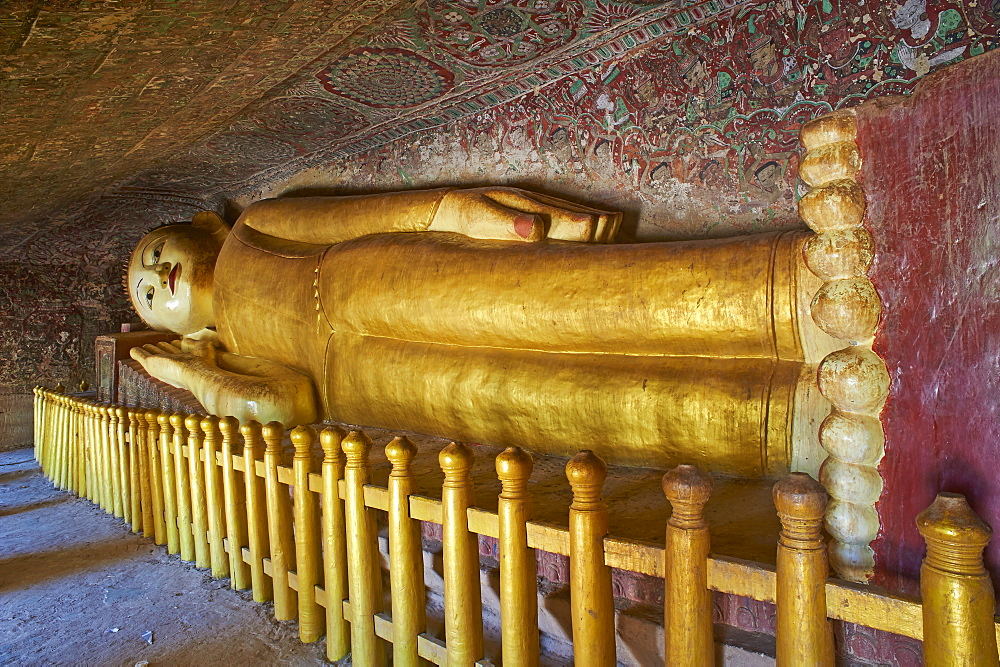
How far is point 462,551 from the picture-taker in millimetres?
1398

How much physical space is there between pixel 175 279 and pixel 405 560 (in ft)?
9.74

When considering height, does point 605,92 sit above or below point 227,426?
above

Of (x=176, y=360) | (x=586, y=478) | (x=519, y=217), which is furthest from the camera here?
(x=176, y=360)

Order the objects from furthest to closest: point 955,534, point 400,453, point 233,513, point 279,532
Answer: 1. point 233,513
2. point 279,532
3. point 400,453
4. point 955,534

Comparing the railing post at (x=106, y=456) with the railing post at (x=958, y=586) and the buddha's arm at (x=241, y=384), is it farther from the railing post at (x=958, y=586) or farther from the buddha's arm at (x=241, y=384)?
the railing post at (x=958, y=586)

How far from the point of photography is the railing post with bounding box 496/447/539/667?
128 centimetres

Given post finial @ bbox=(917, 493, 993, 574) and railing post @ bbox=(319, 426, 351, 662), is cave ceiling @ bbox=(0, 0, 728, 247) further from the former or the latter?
post finial @ bbox=(917, 493, 993, 574)

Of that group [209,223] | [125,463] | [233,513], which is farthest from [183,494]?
[209,223]

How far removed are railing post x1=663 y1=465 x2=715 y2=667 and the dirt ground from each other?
114 cm

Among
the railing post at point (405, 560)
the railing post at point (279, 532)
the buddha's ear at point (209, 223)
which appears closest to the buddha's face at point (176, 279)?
the buddha's ear at point (209, 223)

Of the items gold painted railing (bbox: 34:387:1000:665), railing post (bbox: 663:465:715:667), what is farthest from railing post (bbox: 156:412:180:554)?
railing post (bbox: 663:465:715:667)

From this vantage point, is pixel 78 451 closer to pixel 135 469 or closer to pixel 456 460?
pixel 135 469

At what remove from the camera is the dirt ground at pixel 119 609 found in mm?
1829

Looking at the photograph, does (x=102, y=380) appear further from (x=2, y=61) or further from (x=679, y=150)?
(x=679, y=150)
